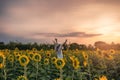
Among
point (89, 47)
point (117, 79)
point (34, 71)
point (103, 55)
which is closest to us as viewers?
point (34, 71)

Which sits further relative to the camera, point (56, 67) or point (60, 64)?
point (56, 67)

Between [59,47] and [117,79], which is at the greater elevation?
[59,47]

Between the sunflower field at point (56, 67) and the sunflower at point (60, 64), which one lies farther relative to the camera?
the sunflower field at point (56, 67)

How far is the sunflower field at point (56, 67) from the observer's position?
9.69 m

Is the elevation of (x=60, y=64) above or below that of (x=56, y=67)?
above

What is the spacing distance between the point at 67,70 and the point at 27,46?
62.5ft

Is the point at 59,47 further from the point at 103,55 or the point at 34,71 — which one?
the point at 34,71

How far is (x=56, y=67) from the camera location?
10555 millimetres

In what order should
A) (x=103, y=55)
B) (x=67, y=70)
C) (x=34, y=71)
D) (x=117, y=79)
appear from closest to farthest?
1. (x=34, y=71)
2. (x=67, y=70)
3. (x=117, y=79)
4. (x=103, y=55)

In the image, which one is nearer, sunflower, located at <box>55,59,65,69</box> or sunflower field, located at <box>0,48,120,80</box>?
sunflower, located at <box>55,59,65,69</box>

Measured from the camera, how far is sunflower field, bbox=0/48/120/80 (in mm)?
9688

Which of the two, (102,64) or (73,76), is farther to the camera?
(102,64)

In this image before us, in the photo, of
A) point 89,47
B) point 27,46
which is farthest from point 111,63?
point 27,46

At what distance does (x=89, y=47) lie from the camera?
93.0 feet
